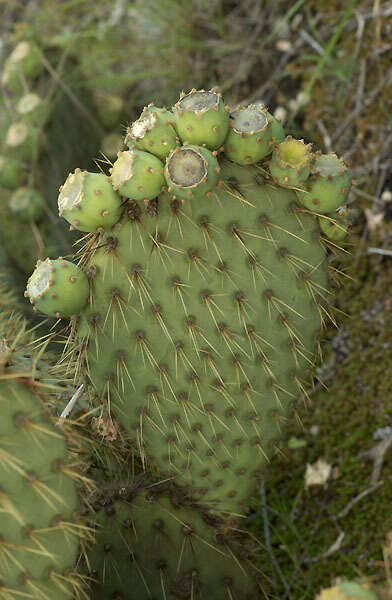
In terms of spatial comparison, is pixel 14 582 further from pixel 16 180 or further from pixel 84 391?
pixel 16 180

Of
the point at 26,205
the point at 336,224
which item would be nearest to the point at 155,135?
the point at 336,224

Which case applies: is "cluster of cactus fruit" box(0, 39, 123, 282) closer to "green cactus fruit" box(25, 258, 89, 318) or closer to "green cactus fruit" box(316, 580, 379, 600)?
"green cactus fruit" box(25, 258, 89, 318)

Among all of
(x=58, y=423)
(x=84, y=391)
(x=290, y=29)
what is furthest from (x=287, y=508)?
(x=290, y=29)

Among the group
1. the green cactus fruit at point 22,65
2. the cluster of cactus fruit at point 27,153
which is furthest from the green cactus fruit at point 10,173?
the green cactus fruit at point 22,65

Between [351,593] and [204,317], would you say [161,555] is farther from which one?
[351,593]

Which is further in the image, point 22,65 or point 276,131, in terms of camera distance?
point 22,65

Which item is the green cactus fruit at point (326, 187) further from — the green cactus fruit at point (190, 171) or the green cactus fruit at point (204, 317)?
the green cactus fruit at point (190, 171)

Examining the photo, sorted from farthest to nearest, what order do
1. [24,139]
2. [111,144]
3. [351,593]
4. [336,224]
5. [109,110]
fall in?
[109,110]
[111,144]
[24,139]
[336,224]
[351,593]
